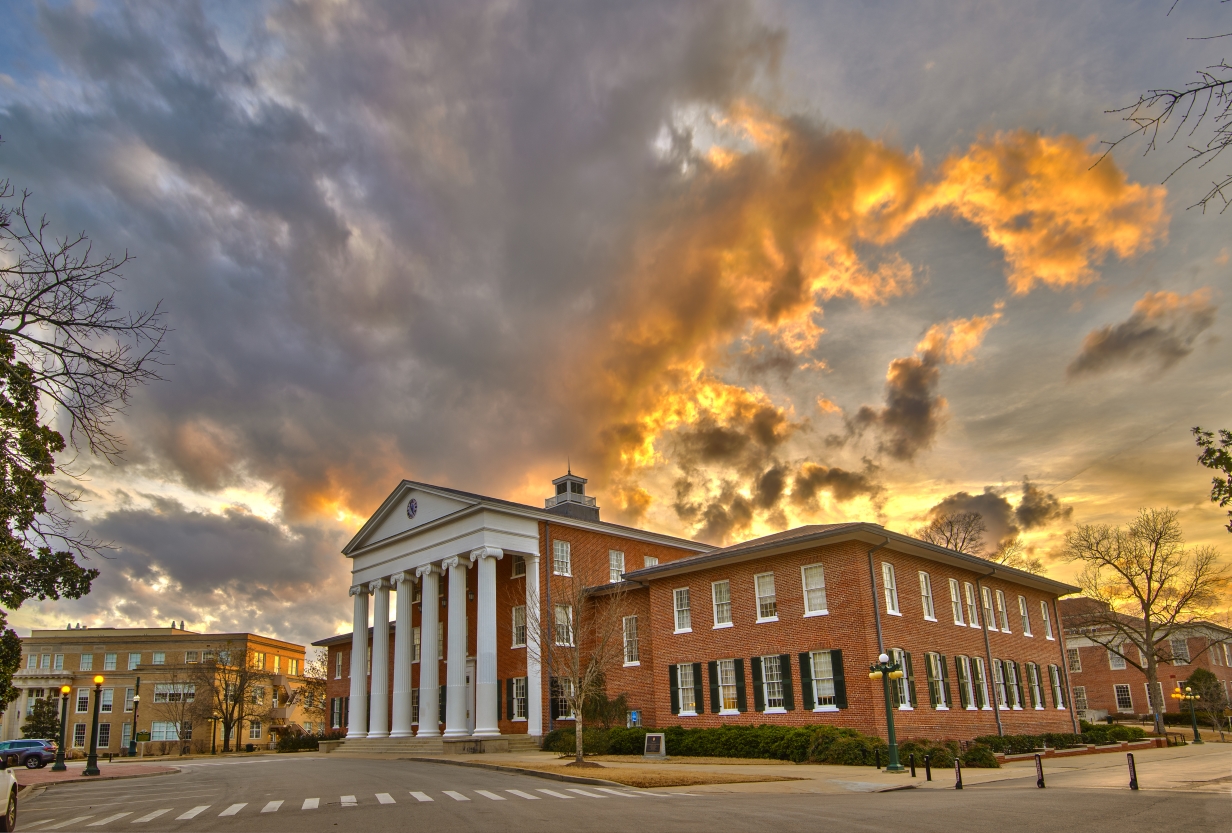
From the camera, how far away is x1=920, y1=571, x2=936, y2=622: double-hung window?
34.5 meters

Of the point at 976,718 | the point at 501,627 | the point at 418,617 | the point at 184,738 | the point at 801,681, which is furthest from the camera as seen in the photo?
the point at 184,738

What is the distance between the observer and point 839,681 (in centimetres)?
3028

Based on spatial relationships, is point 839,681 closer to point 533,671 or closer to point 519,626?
point 533,671

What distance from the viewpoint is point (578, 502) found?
52.9 m

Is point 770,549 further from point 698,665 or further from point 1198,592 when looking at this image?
point 1198,592

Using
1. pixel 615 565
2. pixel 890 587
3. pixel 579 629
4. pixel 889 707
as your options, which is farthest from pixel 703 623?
pixel 615 565

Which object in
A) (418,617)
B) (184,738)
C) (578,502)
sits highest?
(578,502)

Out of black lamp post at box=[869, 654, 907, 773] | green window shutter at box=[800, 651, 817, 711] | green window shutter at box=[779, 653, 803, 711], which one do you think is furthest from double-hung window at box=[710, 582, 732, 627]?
black lamp post at box=[869, 654, 907, 773]

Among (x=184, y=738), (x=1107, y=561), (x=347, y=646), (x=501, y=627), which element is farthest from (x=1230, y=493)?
(x=184, y=738)

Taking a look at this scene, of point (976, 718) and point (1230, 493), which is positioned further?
point (976, 718)

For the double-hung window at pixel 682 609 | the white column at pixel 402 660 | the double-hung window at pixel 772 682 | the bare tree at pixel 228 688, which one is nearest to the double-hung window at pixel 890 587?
the double-hung window at pixel 772 682

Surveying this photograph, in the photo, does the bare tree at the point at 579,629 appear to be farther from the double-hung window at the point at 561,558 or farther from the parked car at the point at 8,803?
the parked car at the point at 8,803

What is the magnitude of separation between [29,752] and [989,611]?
50.2 metres

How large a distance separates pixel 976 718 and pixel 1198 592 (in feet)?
92.2
